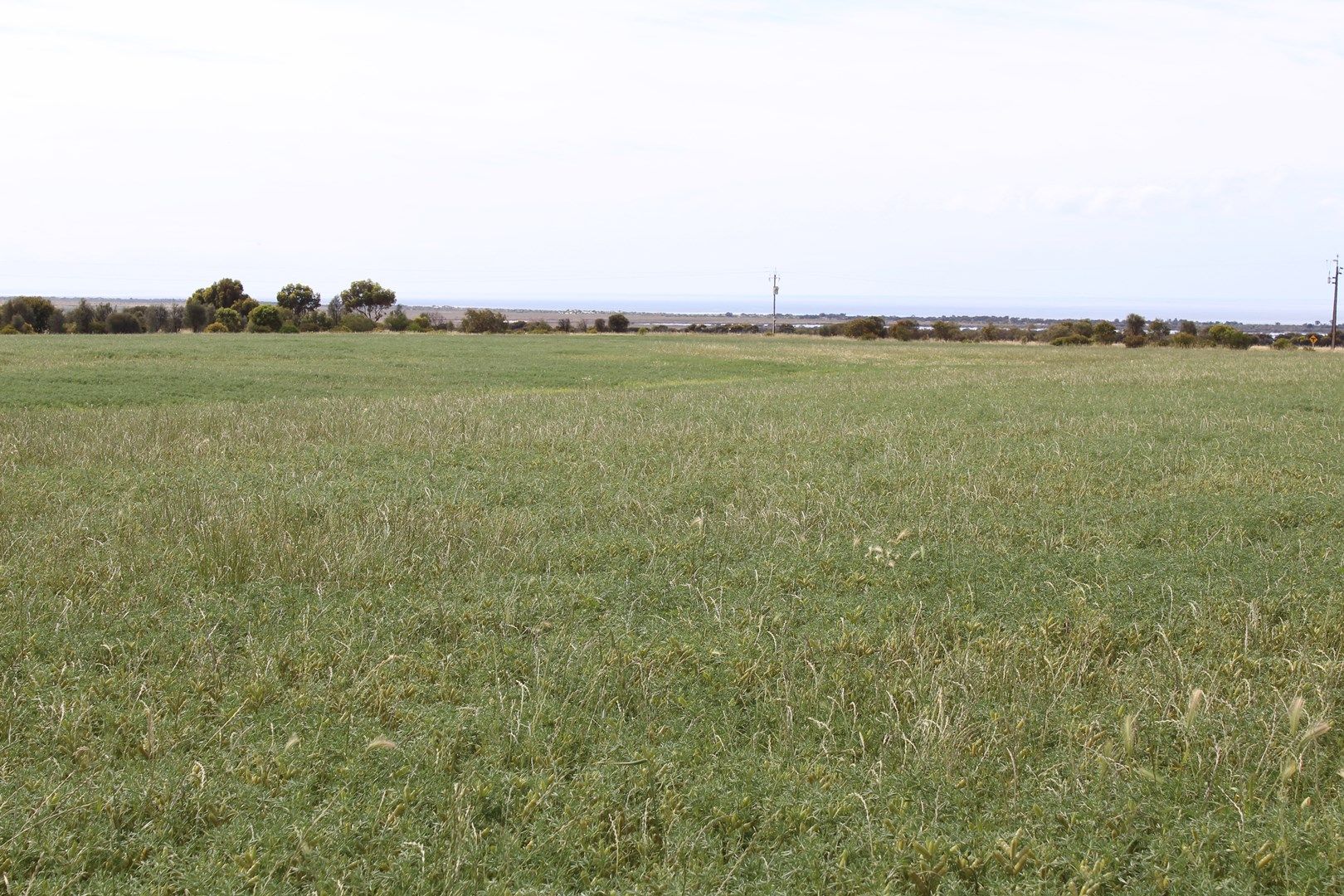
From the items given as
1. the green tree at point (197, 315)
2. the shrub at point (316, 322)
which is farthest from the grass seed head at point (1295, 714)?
the green tree at point (197, 315)

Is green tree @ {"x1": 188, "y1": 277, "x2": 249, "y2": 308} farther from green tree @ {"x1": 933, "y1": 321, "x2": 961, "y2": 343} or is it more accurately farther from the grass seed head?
the grass seed head

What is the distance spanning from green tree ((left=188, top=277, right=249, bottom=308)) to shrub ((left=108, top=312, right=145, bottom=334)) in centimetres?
1450

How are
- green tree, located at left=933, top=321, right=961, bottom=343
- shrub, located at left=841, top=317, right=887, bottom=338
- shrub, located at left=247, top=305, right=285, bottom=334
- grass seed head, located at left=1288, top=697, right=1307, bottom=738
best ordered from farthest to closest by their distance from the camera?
green tree, located at left=933, top=321, right=961, bottom=343
shrub, located at left=841, top=317, right=887, bottom=338
shrub, located at left=247, top=305, right=285, bottom=334
grass seed head, located at left=1288, top=697, right=1307, bottom=738

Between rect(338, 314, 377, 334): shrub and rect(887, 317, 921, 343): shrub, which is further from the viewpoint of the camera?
rect(887, 317, 921, 343): shrub

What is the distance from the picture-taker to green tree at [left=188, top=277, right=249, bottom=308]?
95250 mm

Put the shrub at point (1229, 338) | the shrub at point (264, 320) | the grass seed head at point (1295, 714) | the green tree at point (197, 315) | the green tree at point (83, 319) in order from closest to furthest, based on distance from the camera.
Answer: the grass seed head at point (1295, 714) < the shrub at point (1229, 338) < the green tree at point (83, 319) < the shrub at point (264, 320) < the green tree at point (197, 315)

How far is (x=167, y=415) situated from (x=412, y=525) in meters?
11.4

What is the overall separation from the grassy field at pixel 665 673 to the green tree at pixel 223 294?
297ft

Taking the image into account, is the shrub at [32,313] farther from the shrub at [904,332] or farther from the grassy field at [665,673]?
the grassy field at [665,673]

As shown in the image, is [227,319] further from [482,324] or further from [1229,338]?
[1229,338]

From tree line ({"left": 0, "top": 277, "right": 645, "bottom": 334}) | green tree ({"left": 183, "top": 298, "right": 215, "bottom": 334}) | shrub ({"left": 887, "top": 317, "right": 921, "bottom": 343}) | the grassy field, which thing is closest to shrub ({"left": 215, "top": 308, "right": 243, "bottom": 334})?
tree line ({"left": 0, "top": 277, "right": 645, "bottom": 334})

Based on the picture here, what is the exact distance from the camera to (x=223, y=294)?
96625 millimetres

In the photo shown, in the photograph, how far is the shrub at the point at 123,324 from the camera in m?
77.1

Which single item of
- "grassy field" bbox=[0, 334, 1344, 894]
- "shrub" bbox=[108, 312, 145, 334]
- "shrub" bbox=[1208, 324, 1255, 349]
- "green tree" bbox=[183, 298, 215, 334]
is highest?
"green tree" bbox=[183, 298, 215, 334]
